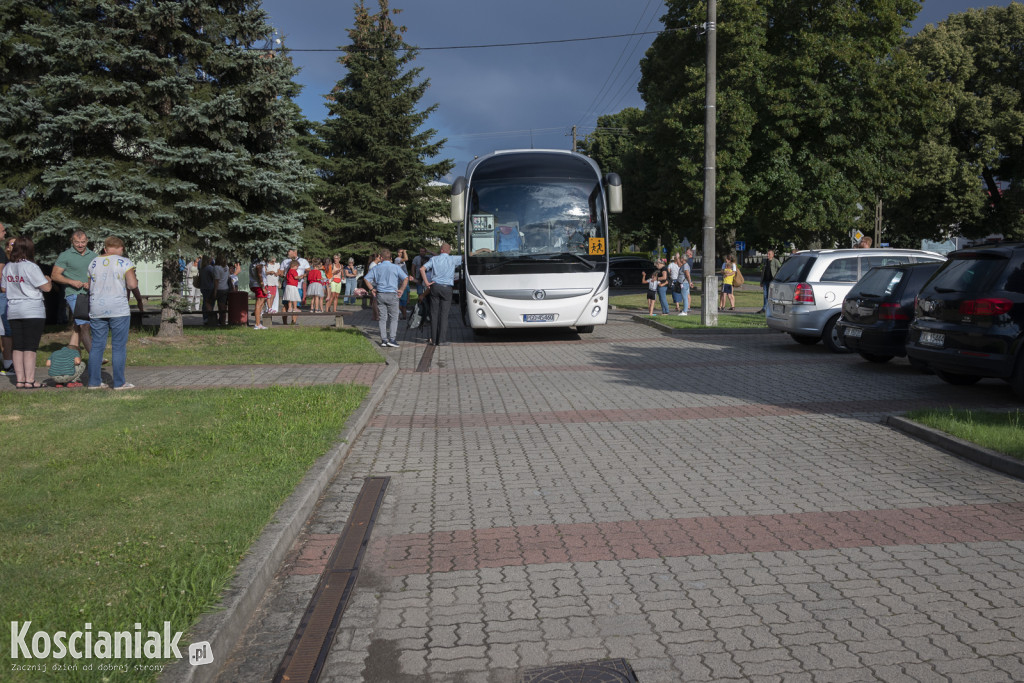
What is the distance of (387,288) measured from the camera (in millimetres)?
17750

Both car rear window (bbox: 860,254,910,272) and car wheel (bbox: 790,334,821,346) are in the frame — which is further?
car wheel (bbox: 790,334,821,346)

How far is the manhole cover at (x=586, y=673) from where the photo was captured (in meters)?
3.69

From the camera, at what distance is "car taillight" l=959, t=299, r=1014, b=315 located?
33.2 feet

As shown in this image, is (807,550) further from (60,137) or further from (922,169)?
(922,169)

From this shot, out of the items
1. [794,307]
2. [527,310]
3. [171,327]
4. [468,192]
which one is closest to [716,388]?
[794,307]

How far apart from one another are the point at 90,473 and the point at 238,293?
1580 centimetres

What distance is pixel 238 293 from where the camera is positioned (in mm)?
22031

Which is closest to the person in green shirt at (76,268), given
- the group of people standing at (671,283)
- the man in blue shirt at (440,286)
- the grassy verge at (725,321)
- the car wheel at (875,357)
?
the man in blue shirt at (440,286)

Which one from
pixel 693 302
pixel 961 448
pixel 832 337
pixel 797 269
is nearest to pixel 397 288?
pixel 797 269

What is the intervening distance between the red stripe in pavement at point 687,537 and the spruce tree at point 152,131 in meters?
12.5

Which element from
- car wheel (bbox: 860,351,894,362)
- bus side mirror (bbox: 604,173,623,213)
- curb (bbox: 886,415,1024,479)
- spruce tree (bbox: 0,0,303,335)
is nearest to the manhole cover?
curb (bbox: 886,415,1024,479)

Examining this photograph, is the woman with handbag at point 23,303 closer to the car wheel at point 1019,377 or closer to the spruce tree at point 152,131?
the spruce tree at point 152,131

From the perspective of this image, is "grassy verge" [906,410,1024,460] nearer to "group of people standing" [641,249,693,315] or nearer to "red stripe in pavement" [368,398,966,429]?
"red stripe in pavement" [368,398,966,429]

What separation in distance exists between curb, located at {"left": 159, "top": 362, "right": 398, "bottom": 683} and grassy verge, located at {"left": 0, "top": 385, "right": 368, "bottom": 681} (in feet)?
0.23
